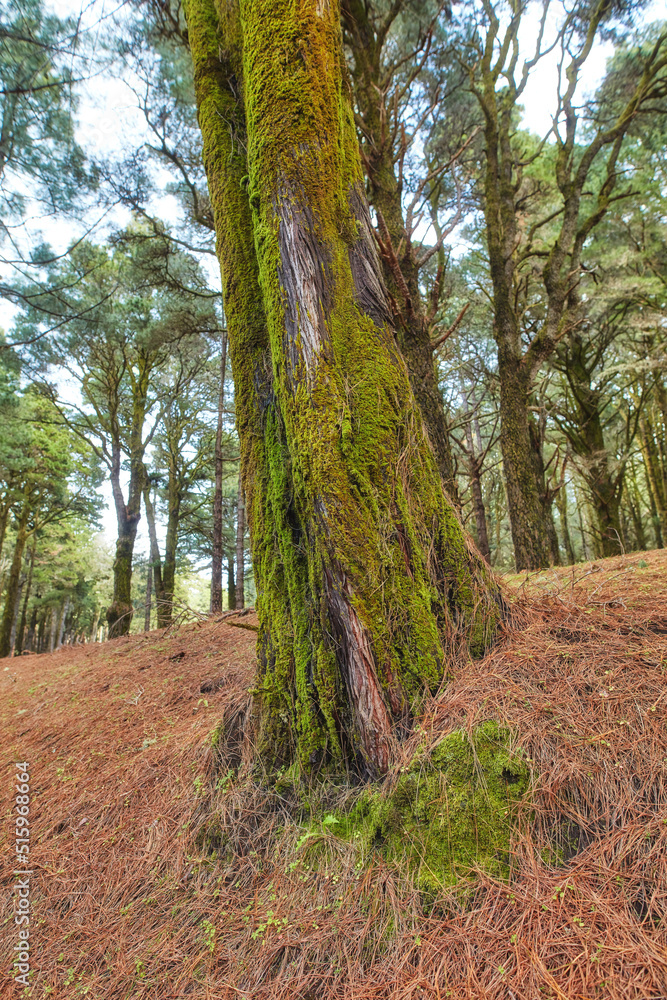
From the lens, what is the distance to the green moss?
154 centimetres

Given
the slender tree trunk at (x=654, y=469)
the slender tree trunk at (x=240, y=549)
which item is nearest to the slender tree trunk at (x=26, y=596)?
the slender tree trunk at (x=240, y=549)

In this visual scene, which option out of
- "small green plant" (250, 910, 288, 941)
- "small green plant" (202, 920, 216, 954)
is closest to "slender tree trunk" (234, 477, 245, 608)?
"small green plant" (202, 920, 216, 954)

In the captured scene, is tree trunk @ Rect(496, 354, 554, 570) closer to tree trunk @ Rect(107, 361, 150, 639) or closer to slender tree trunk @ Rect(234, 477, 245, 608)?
slender tree trunk @ Rect(234, 477, 245, 608)

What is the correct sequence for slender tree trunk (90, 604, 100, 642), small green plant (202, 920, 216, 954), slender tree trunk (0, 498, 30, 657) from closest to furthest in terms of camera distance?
small green plant (202, 920, 216, 954)
slender tree trunk (0, 498, 30, 657)
slender tree trunk (90, 604, 100, 642)

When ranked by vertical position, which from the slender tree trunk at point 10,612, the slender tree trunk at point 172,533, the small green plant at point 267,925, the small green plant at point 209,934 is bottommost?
the small green plant at point 209,934

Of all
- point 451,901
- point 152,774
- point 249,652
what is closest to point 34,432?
point 249,652

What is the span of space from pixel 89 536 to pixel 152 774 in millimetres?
20663

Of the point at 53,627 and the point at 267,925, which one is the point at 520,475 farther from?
the point at 53,627

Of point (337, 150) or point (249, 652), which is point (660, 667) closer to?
point (337, 150)

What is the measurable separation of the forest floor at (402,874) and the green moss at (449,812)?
0.16ft

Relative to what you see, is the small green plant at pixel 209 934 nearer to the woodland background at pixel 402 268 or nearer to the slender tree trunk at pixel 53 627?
the woodland background at pixel 402 268

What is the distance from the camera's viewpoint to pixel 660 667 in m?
1.87

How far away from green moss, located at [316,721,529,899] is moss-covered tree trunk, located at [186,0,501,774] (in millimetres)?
157

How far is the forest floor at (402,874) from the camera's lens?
130 cm
